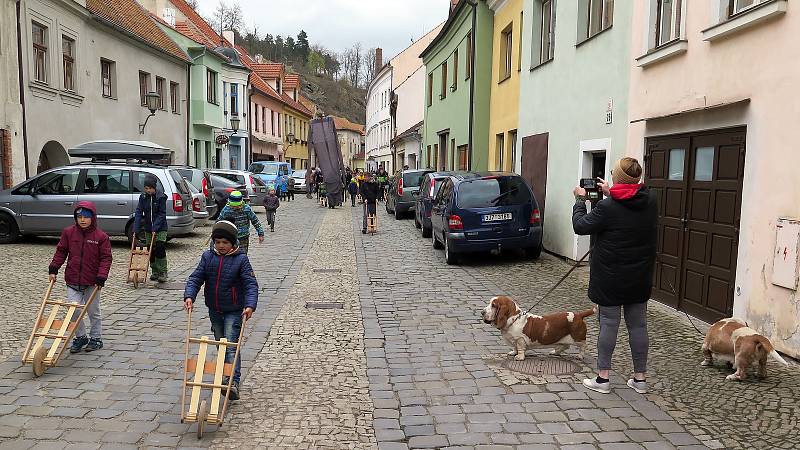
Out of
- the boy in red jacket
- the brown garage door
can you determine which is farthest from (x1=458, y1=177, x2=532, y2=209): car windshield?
the boy in red jacket

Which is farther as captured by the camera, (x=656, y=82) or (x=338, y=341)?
(x=656, y=82)

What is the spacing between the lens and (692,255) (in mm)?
7328

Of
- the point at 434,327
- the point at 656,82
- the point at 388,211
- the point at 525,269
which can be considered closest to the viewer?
the point at 434,327

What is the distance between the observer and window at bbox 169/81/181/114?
27527mm

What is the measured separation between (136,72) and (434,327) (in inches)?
801

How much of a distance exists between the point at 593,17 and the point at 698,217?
5.41m

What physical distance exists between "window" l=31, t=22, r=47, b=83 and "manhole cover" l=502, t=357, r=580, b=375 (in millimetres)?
15982

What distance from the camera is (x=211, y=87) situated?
1283 inches

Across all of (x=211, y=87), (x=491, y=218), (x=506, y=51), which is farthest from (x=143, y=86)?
→ (x=491, y=218)

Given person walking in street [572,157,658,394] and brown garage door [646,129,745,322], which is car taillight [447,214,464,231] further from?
person walking in street [572,157,658,394]

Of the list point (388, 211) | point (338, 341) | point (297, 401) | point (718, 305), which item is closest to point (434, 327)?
point (338, 341)

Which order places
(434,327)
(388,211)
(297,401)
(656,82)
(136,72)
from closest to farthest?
1. (297,401)
2. (434,327)
3. (656,82)
4. (136,72)
5. (388,211)

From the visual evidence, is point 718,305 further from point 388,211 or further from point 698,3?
point 388,211

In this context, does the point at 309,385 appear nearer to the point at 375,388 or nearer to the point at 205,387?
the point at 375,388
